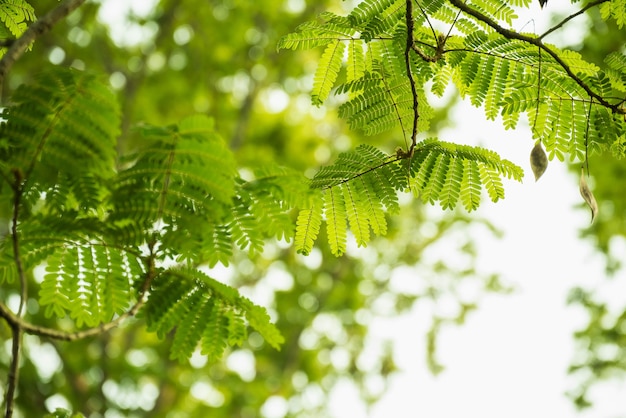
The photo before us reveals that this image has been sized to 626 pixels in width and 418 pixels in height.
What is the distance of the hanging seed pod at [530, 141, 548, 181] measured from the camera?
2.05 m

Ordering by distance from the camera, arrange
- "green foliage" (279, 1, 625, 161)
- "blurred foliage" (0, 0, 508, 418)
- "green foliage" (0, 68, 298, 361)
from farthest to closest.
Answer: "blurred foliage" (0, 0, 508, 418)
"green foliage" (279, 1, 625, 161)
"green foliage" (0, 68, 298, 361)

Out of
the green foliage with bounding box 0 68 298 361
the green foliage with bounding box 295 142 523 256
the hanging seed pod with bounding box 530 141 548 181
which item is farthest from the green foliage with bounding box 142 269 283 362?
the hanging seed pod with bounding box 530 141 548 181

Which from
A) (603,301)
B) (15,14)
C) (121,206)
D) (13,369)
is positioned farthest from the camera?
(603,301)

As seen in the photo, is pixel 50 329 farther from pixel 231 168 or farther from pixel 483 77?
pixel 483 77

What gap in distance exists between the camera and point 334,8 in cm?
1112

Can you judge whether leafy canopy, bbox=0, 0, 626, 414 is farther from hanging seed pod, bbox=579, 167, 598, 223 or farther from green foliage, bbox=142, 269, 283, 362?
hanging seed pod, bbox=579, 167, 598, 223

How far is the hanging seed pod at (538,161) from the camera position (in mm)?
2049

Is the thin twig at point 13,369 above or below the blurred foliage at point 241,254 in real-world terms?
below

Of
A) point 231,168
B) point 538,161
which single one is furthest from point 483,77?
point 231,168

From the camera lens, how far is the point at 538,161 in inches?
81.4

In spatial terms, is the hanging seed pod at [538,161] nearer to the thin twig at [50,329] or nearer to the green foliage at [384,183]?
the green foliage at [384,183]

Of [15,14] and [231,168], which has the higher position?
[15,14]

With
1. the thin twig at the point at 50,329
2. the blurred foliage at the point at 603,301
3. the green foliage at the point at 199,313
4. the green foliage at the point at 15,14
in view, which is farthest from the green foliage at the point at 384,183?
the blurred foliage at the point at 603,301

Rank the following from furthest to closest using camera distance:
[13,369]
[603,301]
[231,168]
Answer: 1. [603,301]
2. [231,168]
3. [13,369]
